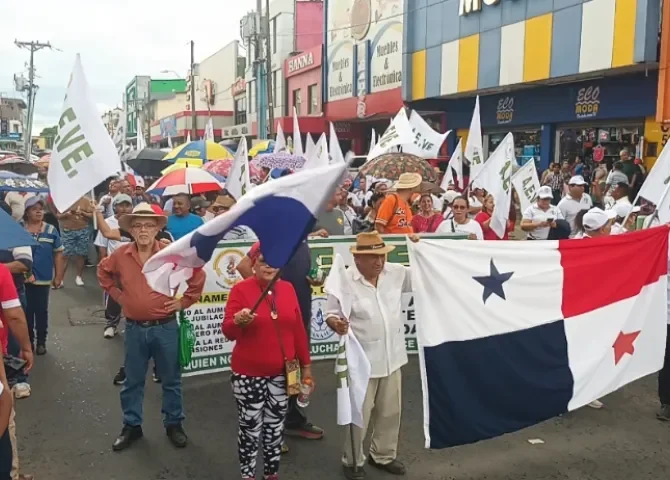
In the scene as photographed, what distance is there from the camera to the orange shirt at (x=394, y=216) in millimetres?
7488

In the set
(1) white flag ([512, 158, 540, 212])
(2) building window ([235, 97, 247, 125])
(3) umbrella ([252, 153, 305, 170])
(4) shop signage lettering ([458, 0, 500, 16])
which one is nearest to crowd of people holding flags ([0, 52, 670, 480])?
(1) white flag ([512, 158, 540, 212])

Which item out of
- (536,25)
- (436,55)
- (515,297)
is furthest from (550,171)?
(515,297)

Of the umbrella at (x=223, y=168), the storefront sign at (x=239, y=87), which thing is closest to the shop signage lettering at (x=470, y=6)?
the umbrella at (x=223, y=168)

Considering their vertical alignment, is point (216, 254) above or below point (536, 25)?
below

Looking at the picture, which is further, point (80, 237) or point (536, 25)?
point (536, 25)

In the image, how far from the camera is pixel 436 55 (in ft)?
70.9

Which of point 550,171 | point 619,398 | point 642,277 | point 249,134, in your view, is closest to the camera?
point 642,277

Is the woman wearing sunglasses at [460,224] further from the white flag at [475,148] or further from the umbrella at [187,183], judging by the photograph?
the white flag at [475,148]

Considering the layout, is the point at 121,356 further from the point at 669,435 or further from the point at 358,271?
the point at 669,435

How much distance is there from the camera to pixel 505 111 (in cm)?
2047

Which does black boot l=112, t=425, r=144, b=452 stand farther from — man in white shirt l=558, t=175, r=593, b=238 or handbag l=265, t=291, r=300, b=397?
man in white shirt l=558, t=175, r=593, b=238

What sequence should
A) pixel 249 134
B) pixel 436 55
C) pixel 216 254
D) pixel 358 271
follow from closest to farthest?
pixel 358 271
pixel 216 254
pixel 436 55
pixel 249 134

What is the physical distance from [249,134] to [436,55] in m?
24.7

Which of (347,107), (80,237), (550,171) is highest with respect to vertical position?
(347,107)
